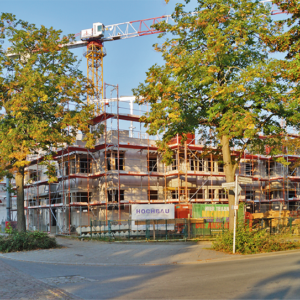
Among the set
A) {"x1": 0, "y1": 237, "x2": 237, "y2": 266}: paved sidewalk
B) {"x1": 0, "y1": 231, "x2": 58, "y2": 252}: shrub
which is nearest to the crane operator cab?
{"x1": 0, "y1": 231, "x2": 58, "y2": 252}: shrub

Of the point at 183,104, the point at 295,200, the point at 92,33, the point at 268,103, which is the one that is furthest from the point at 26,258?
the point at 92,33

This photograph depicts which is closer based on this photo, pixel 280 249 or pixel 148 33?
pixel 280 249

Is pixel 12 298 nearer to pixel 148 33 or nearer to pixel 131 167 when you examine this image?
pixel 131 167

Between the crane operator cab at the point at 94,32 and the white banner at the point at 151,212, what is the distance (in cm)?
3820

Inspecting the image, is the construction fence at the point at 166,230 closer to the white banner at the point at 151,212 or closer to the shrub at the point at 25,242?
the white banner at the point at 151,212

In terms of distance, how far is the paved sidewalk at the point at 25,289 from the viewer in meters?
8.23

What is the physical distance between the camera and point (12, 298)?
8125 millimetres

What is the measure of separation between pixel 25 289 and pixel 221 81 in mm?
12806

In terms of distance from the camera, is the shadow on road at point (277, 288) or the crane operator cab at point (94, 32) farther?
the crane operator cab at point (94, 32)

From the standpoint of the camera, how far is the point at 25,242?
18.3 m

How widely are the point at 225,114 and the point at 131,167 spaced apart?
19.7m

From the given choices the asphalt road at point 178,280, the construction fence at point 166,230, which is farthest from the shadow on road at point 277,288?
the construction fence at point 166,230

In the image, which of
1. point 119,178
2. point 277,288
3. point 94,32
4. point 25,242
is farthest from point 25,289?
point 94,32

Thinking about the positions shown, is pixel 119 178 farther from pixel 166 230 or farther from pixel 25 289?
pixel 25 289
